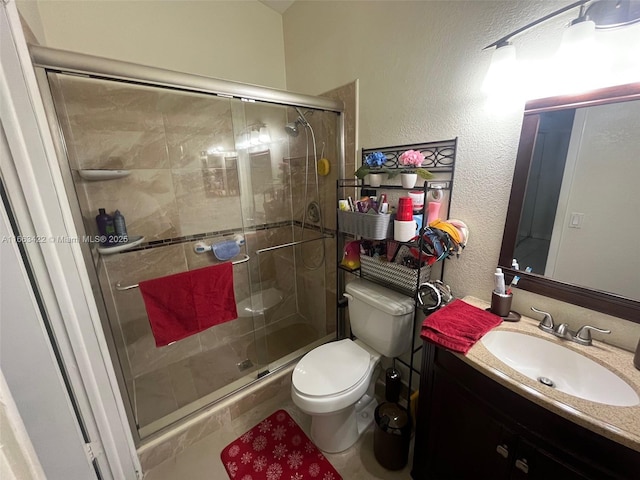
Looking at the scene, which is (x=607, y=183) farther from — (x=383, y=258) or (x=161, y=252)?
(x=161, y=252)

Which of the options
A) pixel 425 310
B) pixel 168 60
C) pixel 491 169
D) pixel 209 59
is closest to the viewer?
pixel 491 169

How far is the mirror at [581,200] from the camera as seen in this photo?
2.79 ft

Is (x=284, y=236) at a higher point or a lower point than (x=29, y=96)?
lower

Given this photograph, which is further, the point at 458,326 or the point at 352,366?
the point at 352,366

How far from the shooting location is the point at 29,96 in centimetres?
88

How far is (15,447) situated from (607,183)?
156 cm

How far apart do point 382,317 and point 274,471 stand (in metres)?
0.95

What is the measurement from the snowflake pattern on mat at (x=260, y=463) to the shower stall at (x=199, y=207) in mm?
428

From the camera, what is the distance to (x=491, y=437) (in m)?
0.84

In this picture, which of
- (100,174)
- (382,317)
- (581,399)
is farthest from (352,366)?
(100,174)

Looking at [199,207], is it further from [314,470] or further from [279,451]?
[314,470]

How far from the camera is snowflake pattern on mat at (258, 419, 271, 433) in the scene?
1538mm

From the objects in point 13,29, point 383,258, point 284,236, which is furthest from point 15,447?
point 284,236

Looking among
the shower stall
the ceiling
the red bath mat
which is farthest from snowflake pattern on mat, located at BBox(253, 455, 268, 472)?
the ceiling
